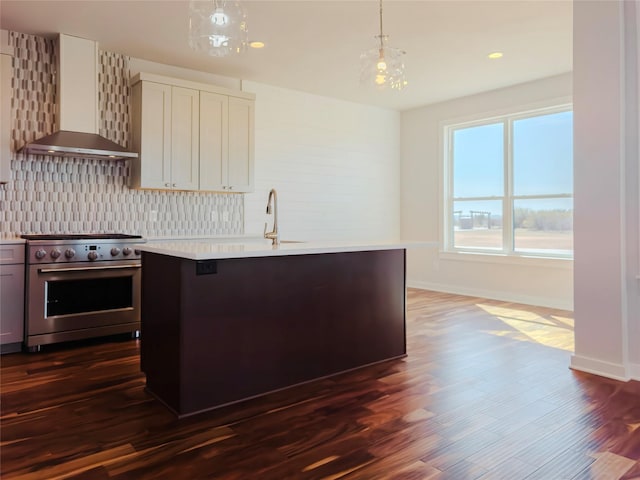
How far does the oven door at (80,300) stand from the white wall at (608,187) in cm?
374

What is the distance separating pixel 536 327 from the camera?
4707mm

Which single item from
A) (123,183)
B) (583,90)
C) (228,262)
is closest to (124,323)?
(123,183)

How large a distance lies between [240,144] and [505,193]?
359 cm

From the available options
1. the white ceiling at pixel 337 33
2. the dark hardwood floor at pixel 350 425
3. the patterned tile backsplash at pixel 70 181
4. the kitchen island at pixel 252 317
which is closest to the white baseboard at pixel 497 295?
the dark hardwood floor at pixel 350 425

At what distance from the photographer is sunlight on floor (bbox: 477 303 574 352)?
4199mm

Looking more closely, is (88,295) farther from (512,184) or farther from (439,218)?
(512,184)

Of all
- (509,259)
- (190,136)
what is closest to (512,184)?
(509,259)

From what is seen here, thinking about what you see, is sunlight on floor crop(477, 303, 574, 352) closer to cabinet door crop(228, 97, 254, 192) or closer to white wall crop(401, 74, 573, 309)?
white wall crop(401, 74, 573, 309)

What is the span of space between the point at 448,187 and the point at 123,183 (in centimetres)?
456

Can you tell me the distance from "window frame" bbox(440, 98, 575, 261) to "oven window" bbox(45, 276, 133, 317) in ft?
15.3

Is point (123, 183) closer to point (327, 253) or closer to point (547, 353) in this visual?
point (327, 253)

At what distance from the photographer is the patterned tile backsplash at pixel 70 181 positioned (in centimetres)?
433

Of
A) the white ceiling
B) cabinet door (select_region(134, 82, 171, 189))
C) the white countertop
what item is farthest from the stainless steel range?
the white ceiling

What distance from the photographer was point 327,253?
3146mm
